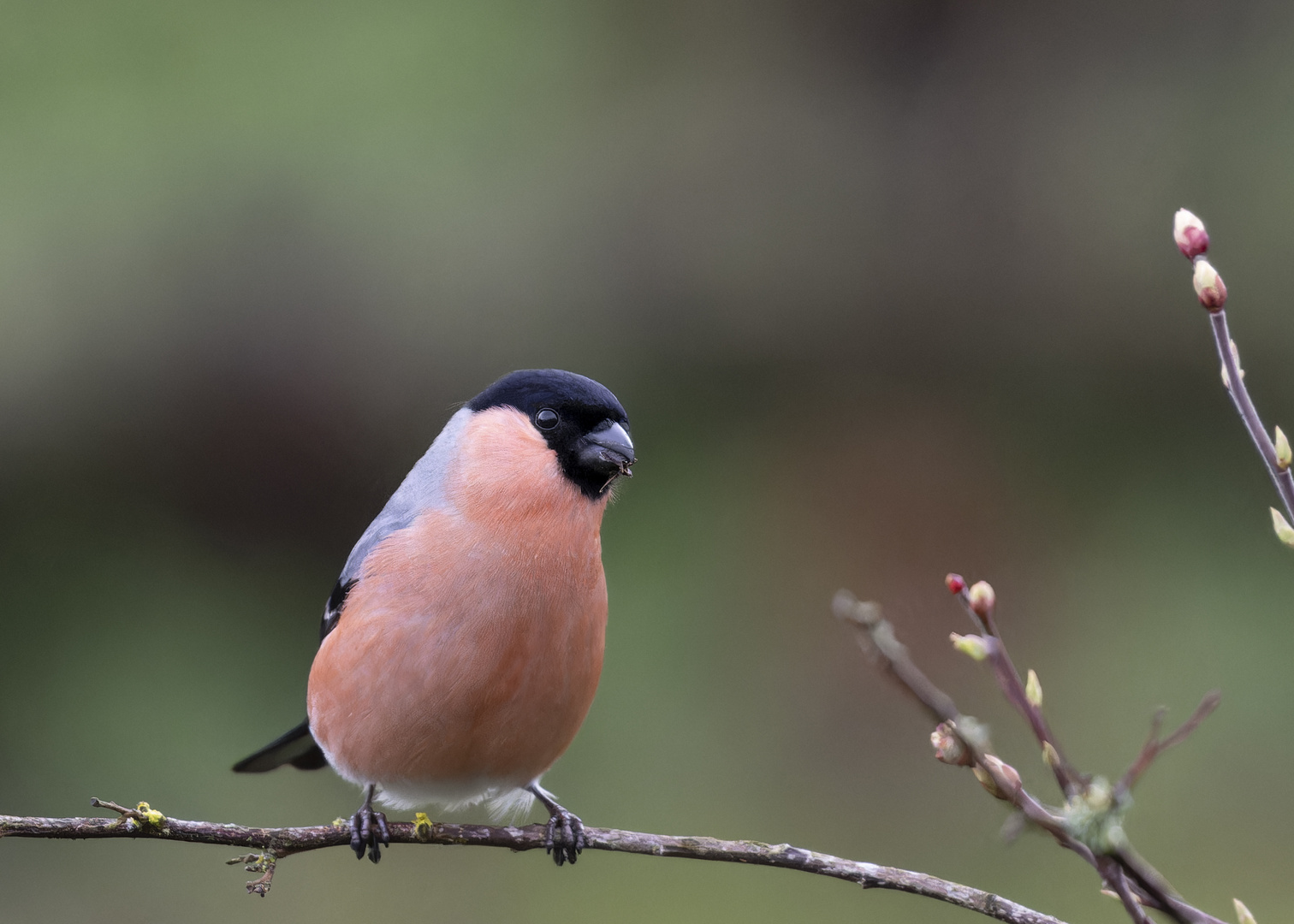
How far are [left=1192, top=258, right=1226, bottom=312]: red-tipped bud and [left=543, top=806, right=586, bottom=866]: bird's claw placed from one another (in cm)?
173

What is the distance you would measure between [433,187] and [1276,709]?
3871mm

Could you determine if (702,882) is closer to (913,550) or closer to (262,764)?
(913,550)

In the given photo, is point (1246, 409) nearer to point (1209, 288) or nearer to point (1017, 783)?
point (1209, 288)

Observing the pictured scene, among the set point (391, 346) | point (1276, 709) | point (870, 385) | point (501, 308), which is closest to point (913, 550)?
point (870, 385)

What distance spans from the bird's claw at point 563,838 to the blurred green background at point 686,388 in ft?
6.78

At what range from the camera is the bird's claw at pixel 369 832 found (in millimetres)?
2416

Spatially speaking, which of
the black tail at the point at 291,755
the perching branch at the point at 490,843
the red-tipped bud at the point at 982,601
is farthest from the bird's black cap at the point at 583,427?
the red-tipped bud at the point at 982,601

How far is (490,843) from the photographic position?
2.25 meters

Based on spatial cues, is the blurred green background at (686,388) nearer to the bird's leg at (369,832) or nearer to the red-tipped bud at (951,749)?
the bird's leg at (369,832)

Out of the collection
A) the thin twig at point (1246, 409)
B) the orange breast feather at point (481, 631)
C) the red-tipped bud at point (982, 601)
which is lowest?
the red-tipped bud at point (982, 601)

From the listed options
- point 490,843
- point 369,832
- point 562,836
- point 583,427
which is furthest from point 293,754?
point 583,427

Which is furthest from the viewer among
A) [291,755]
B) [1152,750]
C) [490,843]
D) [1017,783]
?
[291,755]

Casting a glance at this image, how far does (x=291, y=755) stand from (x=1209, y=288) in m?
2.62

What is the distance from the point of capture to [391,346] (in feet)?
16.4
